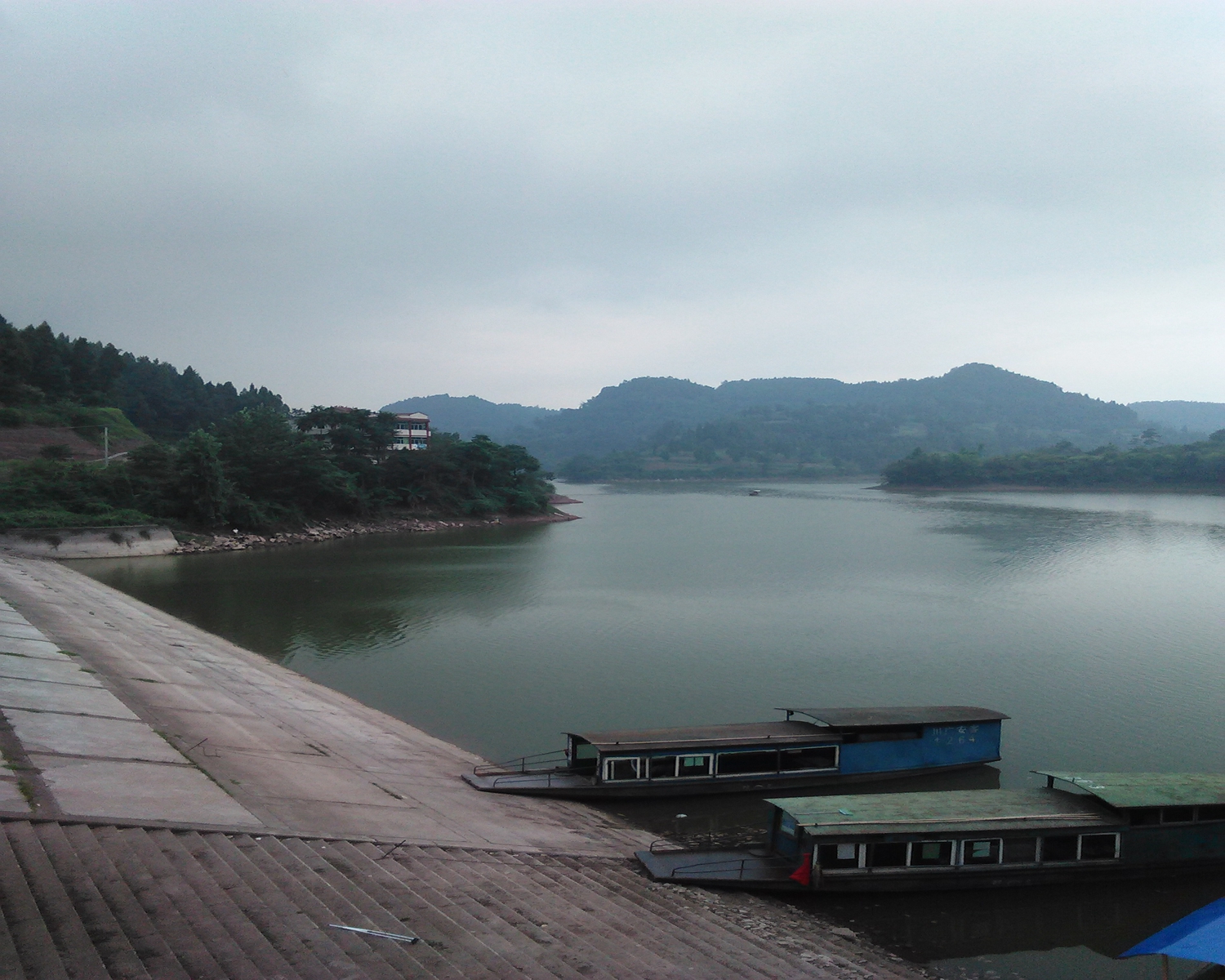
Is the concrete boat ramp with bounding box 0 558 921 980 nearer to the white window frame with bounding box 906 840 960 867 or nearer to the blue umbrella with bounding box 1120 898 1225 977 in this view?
the white window frame with bounding box 906 840 960 867

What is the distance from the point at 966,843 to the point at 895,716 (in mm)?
4001

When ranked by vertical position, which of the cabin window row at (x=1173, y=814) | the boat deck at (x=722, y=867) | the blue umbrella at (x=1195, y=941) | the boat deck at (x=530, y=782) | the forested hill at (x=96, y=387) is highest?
the forested hill at (x=96, y=387)

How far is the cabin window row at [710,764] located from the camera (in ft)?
39.5

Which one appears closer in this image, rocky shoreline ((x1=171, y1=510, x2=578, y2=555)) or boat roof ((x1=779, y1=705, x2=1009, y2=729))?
boat roof ((x1=779, y1=705, x2=1009, y2=729))

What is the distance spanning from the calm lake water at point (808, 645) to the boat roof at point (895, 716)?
982 mm

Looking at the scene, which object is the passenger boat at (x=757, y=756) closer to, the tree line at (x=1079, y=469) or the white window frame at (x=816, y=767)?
the white window frame at (x=816, y=767)

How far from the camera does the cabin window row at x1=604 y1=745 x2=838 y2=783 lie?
12.0m

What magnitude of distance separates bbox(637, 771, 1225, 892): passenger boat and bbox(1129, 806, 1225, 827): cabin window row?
1 cm

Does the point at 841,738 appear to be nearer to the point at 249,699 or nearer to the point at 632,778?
the point at 632,778

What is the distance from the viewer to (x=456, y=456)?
207ft

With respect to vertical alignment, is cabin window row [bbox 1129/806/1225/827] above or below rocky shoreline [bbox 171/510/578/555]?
below

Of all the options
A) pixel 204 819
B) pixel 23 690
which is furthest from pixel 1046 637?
pixel 23 690

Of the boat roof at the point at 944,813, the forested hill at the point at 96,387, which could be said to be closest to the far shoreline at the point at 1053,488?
the forested hill at the point at 96,387

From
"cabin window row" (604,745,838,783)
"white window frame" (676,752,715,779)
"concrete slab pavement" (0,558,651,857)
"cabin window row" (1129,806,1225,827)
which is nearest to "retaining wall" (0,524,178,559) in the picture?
"concrete slab pavement" (0,558,651,857)
